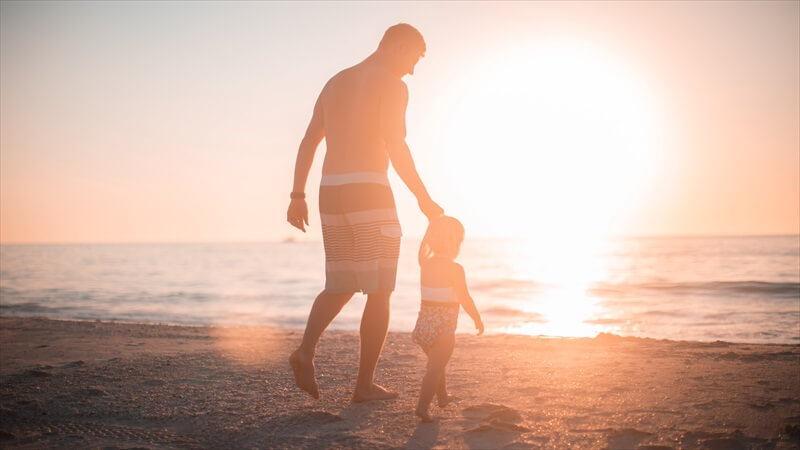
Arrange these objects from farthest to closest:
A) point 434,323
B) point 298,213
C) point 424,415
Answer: point 298,213
point 434,323
point 424,415

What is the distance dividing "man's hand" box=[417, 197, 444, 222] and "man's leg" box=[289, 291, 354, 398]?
2.25 ft

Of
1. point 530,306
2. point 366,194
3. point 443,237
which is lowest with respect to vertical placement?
point 530,306

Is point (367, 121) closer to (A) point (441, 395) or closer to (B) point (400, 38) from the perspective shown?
(B) point (400, 38)

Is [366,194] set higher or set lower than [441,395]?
higher

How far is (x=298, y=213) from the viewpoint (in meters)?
3.73

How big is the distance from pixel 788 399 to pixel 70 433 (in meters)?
4.03

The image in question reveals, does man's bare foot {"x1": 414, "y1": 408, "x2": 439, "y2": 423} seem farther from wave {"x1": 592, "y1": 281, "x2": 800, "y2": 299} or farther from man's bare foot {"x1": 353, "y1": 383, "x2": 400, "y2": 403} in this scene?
wave {"x1": 592, "y1": 281, "x2": 800, "y2": 299}

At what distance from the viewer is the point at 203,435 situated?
293 centimetres

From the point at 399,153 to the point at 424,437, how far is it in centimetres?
160

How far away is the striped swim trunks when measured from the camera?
3.39m

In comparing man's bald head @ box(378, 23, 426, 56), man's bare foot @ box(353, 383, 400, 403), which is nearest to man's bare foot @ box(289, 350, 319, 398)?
man's bare foot @ box(353, 383, 400, 403)

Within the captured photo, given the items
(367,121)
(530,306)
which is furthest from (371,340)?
(530,306)

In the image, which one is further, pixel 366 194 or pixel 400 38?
pixel 400 38

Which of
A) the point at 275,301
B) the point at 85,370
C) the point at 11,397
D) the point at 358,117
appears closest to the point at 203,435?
the point at 11,397
